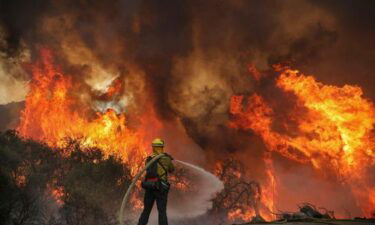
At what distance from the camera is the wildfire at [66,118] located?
34.2 meters

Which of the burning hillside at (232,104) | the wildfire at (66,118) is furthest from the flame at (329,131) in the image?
the wildfire at (66,118)

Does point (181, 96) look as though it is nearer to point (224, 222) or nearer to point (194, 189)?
point (194, 189)

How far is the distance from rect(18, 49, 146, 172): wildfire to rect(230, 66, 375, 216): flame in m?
13.1

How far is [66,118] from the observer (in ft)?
122

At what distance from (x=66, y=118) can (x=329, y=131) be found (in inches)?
1019

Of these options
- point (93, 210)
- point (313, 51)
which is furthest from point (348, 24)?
point (93, 210)

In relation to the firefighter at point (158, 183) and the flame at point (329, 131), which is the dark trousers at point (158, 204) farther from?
the flame at point (329, 131)

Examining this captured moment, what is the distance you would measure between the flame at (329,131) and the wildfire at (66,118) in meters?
13.1

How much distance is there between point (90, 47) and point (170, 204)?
21.0m

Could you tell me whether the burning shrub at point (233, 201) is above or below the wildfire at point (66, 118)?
below

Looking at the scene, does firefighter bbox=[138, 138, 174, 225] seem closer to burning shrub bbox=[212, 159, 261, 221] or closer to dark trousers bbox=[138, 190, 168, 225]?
dark trousers bbox=[138, 190, 168, 225]

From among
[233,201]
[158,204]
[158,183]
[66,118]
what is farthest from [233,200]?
[158,183]

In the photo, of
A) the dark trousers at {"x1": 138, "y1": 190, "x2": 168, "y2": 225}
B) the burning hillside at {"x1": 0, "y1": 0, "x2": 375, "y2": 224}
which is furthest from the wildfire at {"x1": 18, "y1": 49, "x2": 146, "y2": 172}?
the dark trousers at {"x1": 138, "y1": 190, "x2": 168, "y2": 225}

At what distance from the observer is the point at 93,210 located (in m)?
18.0
